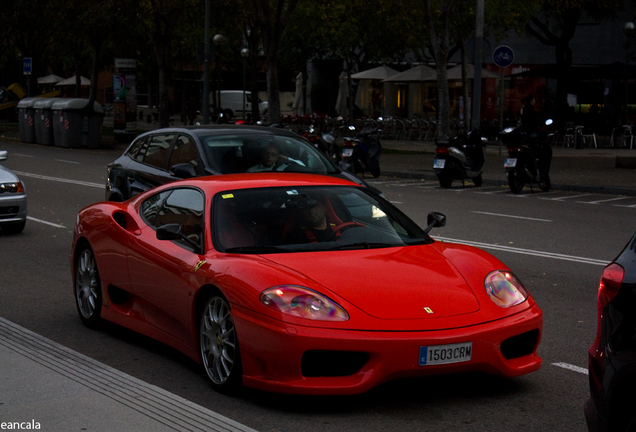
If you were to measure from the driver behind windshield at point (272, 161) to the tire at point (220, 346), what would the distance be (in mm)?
4923

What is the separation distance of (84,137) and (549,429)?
108ft

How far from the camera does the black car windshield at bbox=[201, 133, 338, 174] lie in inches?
414

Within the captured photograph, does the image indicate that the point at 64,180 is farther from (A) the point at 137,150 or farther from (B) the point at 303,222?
(B) the point at 303,222

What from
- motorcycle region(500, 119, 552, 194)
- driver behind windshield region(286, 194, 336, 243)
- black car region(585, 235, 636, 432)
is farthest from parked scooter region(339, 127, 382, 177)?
black car region(585, 235, 636, 432)

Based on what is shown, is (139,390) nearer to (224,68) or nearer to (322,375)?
(322,375)

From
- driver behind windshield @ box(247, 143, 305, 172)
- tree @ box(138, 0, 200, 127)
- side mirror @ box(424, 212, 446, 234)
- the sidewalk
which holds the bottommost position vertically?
the sidewalk

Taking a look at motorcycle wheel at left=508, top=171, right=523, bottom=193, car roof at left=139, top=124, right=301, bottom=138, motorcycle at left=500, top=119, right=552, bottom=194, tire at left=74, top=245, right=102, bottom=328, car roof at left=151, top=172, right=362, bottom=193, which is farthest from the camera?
motorcycle wheel at left=508, top=171, right=523, bottom=193

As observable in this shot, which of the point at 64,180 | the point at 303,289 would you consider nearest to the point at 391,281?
the point at 303,289

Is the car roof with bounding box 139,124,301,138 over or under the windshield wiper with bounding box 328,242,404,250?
over

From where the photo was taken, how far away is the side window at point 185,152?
416 inches

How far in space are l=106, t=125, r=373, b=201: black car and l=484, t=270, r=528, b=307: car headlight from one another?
4.78 meters

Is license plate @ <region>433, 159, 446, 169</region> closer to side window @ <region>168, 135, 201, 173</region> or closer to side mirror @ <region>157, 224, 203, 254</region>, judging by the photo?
side window @ <region>168, 135, 201, 173</region>

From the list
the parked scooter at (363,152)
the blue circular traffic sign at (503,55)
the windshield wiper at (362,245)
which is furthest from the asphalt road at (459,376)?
the blue circular traffic sign at (503,55)

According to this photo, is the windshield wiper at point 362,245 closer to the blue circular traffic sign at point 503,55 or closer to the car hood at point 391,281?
the car hood at point 391,281
